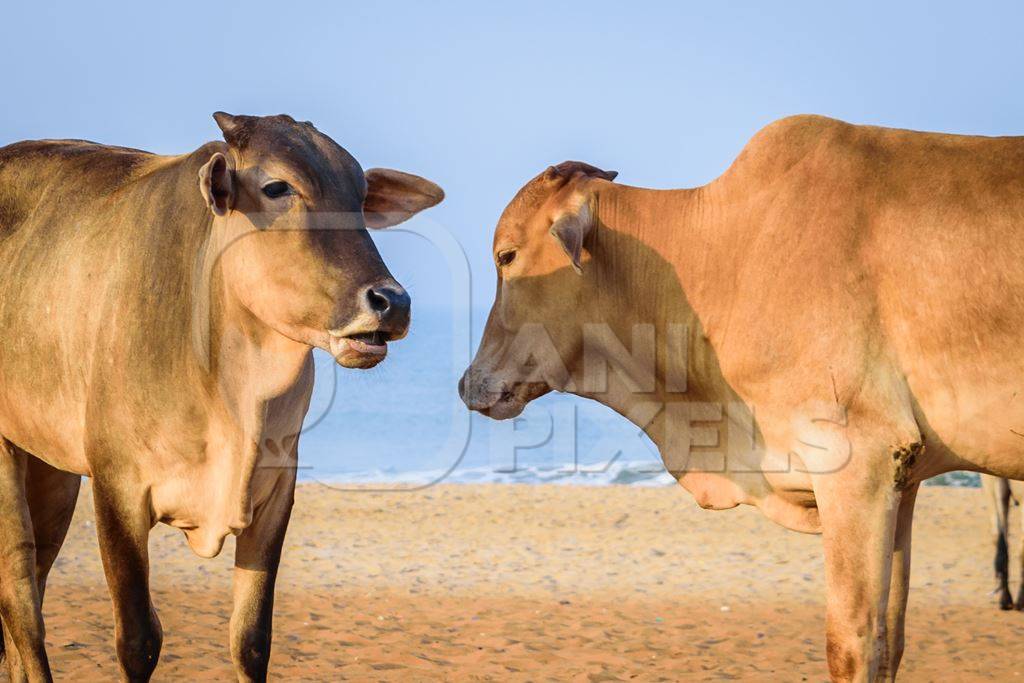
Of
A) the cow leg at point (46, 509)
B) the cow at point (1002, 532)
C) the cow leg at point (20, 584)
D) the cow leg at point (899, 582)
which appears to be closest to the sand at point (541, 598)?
the cow at point (1002, 532)

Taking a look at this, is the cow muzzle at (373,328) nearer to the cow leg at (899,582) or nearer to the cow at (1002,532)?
the cow leg at (899,582)

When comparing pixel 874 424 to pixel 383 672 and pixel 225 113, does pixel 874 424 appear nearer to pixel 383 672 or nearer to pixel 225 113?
pixel 225 113

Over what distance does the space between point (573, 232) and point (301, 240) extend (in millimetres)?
1249

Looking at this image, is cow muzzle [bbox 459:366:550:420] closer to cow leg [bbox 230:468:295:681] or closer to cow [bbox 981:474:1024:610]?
cow leg [bbox 230:468:295:681]

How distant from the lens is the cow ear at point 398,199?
4.96m

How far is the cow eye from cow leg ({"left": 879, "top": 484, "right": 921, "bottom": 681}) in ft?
8.65

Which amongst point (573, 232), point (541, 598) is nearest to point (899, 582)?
point (573, 232)

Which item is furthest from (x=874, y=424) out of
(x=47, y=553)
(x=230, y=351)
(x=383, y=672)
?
(x=47, y=553)

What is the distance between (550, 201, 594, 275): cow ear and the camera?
500 cm

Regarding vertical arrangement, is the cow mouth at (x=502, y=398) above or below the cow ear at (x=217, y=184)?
below

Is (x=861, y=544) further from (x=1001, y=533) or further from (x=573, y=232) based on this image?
(x=1001, y=533)

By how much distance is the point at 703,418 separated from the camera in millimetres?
5219

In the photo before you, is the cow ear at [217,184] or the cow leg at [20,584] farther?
the cow leg at [20,584]

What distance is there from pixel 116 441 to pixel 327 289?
3.30ft
